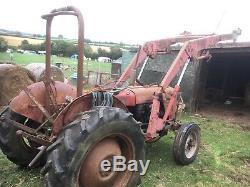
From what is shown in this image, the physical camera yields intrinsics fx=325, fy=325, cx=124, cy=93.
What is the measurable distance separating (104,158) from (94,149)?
0.19 meters

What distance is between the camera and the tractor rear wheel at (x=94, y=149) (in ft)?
10.4

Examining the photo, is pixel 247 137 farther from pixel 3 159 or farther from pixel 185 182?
pixel 3 159

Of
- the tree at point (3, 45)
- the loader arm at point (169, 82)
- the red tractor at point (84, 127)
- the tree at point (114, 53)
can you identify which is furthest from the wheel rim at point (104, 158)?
the tree at point (114, 53)

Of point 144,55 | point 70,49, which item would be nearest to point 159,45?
point 144,55

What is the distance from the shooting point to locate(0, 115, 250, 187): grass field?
14.9ft

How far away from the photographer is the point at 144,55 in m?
6.03

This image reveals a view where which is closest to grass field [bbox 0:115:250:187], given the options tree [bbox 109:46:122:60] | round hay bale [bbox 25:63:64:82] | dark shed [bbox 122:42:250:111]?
dark shed [bbox 122:42:250:111]

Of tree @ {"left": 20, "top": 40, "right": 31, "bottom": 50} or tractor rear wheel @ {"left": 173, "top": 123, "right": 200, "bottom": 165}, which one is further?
tree @ {"left": 20, "top": 40, "right": 31, "bottom": 50}

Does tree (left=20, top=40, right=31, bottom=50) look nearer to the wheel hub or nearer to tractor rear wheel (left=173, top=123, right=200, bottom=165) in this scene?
tractor rear wheel (left=173, top=123, right=200, bottom=165)

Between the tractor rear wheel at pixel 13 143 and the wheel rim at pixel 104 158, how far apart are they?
4.33 ft

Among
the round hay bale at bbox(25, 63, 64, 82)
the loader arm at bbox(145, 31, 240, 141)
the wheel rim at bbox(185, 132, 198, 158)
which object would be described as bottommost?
the wheel rim at bbox(185, 132, 198, 158)

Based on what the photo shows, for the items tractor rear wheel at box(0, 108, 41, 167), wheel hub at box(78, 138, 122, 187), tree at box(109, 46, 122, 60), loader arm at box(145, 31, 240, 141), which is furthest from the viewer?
tree at box(109, 46, 122, 60)

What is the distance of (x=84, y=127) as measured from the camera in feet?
10.8

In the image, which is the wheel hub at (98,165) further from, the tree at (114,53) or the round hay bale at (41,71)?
the tree at (114,53)
